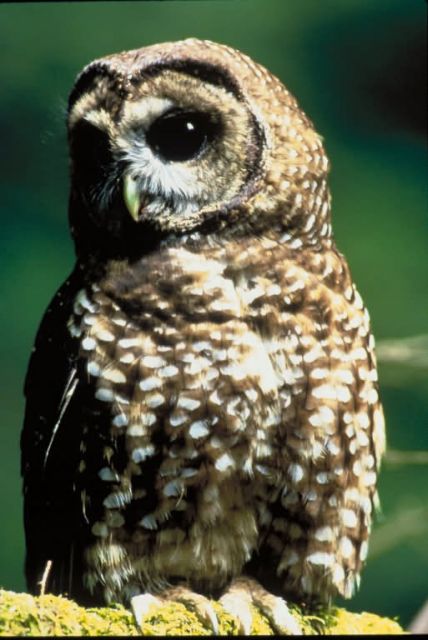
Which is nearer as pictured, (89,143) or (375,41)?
(89,143)

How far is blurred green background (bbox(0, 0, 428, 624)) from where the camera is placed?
242cm

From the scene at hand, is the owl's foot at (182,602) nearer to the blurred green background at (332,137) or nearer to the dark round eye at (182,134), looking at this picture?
the blurred green background at (332,137)

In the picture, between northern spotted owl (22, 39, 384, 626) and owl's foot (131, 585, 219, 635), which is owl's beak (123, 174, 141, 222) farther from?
owl's foot (131, 585, 219, 635)

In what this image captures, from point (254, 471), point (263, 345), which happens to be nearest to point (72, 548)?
point (254, 471)

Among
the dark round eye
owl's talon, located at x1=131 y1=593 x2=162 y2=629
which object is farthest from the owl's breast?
the dark round eye

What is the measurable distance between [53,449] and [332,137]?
1.14m

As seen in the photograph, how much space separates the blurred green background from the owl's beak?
0.28m

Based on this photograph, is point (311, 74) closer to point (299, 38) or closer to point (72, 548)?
point (299, 38)

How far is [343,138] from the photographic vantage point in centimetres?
275

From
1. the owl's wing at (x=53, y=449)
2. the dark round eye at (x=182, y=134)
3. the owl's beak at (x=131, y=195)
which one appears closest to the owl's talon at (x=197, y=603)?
the owl's wing at (x=53, y=449)

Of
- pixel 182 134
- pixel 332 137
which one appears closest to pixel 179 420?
pixel 182 134

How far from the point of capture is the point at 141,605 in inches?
69.6

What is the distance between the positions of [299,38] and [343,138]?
272 mm

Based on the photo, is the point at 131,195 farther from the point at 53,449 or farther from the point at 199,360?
the point at 53,449
